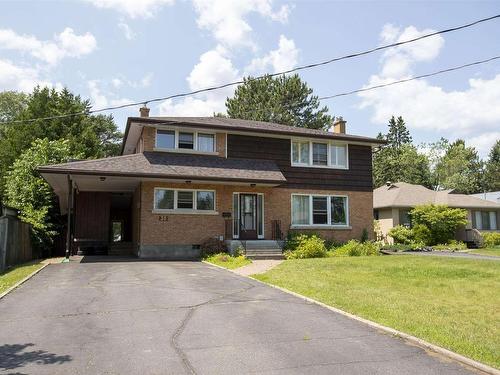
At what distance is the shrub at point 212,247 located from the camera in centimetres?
2036

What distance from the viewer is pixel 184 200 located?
20.9 metres

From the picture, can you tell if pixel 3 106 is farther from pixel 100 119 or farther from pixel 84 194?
pixel 84 194

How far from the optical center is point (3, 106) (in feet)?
186

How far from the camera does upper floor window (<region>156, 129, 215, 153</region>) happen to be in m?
21.5

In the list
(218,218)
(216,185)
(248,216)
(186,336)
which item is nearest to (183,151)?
(216,185)

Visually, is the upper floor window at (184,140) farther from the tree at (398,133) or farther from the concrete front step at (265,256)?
the tree at (398,133)

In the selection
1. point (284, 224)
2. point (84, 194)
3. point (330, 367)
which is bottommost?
point (330, 367)

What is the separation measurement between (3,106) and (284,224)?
4875 cm

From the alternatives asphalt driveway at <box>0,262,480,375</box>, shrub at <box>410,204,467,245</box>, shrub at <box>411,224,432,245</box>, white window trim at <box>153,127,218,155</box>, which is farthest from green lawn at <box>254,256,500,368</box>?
shrub at <box>410,204,467,245</box>

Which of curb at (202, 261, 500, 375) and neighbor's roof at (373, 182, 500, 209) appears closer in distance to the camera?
curb at (202, 261, 500, 375)

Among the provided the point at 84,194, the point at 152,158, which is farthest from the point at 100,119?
the point at 152,158

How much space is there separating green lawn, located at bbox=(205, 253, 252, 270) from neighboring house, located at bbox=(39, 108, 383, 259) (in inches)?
77.0

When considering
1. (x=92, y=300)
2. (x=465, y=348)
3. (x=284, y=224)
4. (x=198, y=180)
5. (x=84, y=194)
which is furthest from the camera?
(x=84, y=194)

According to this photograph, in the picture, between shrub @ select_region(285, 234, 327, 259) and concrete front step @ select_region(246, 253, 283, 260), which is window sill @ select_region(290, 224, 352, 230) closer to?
shrub @ select_region(285, 234, 327, 259)
